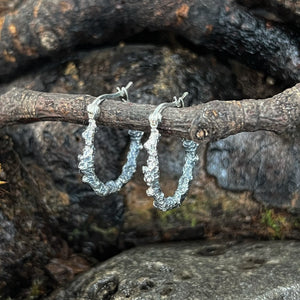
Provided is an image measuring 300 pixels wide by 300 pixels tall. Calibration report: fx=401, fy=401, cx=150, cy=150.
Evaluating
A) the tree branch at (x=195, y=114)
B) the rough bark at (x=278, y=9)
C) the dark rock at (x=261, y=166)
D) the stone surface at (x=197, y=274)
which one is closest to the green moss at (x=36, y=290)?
the stone surface at (x=197, y=274)

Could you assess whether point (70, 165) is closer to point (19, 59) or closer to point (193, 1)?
point (19, 59)

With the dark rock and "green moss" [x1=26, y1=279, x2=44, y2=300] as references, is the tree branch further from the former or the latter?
"green moss" [x1=26, y1=279, x2=44, y2=300]

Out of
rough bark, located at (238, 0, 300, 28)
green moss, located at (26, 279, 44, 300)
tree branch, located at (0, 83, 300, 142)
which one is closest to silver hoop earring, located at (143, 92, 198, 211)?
tree branch, located at (0, 83, 300, 142)

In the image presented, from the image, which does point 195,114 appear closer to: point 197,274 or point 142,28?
point 197,274

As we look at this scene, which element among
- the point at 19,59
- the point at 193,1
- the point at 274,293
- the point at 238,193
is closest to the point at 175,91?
the point at 193,1

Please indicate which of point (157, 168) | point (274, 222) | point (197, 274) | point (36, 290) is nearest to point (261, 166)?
point (274, 222)

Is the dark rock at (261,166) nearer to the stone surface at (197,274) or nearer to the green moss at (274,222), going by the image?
the green moss at (274,222)
